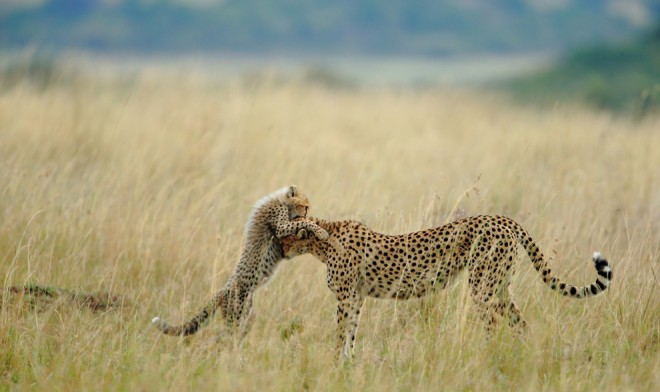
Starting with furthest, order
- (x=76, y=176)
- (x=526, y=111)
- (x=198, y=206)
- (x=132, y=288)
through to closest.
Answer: (x=526, y=111) < (x=76, y=176) < (x=198, y=206) < (x=132, y=288)

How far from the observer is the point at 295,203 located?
4.74 m

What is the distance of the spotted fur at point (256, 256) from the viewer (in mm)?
4398

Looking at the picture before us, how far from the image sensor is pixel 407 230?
5.29 meters

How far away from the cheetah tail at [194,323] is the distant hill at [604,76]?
41.8 ft

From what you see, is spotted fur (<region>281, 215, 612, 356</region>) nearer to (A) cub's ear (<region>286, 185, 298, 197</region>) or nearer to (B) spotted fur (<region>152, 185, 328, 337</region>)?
(B) spotted fur (<region>152, 185, 328, 337</region>)

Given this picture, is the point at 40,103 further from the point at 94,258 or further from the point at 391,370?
the point at 391,370

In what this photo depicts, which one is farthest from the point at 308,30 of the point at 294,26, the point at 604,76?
the point at 604,76

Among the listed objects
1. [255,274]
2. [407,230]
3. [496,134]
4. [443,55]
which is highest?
[443,55]

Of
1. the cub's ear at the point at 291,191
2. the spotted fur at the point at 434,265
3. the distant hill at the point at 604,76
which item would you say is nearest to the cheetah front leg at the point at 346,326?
the spotted fur at the point at 434,265

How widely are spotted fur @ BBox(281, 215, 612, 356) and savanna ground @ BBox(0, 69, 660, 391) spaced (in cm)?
13

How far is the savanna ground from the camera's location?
3943 mm

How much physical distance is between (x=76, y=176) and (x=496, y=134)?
4667 millimetres

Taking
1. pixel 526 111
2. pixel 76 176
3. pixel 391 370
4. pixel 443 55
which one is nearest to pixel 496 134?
pixel 526 111

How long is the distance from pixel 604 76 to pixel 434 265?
72.3 ft
